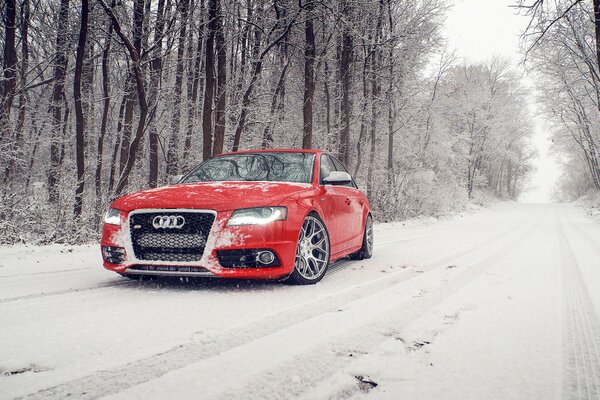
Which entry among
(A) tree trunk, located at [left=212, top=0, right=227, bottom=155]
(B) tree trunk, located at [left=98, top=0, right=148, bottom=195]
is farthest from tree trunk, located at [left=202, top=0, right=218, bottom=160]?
(B) tree trunk, located at [left=98, top=0, right=148, bottom=195]

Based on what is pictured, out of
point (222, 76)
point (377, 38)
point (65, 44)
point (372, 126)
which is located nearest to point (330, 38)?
point (377, 38)

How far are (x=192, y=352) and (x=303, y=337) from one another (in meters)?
0.64

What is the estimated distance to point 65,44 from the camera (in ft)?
40.1

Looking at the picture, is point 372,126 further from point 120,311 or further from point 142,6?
point 120,311

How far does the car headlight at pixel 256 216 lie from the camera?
354 centimetres

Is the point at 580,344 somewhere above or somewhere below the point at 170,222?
below

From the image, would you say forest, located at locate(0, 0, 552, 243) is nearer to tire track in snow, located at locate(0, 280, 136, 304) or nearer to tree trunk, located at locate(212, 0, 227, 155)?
tree trunk, located at locate(212, 0, 227, 155)

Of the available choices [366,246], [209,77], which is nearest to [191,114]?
[209,77]

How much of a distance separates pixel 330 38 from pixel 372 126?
513 centimetres

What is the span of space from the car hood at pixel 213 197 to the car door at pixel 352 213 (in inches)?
52.5

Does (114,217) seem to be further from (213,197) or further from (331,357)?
(331,357)

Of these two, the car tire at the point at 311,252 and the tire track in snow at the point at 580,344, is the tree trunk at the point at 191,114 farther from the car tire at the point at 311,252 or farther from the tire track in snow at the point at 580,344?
the tire track in snow at the point at 580,344

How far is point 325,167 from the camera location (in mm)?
5301

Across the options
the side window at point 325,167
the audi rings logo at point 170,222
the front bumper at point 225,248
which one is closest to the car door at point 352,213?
the side window at point 325,167
